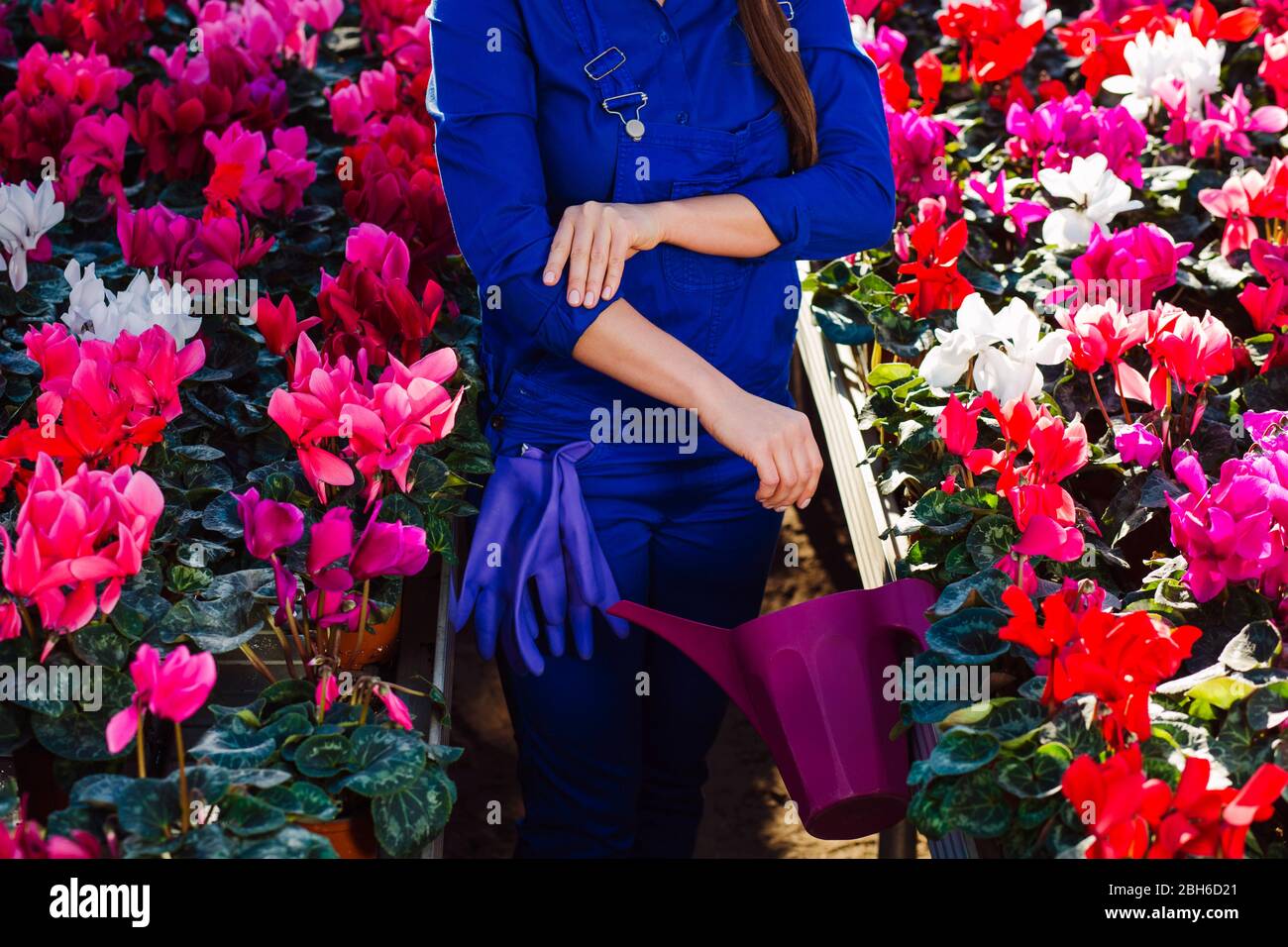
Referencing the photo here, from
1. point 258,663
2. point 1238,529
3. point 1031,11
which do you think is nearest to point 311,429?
point 258,663

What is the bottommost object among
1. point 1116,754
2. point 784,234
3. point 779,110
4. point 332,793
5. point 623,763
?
point 623,763

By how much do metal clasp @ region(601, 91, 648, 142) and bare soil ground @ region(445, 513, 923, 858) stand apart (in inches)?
Answer: 69.6

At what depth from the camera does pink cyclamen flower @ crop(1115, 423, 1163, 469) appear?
1850mm

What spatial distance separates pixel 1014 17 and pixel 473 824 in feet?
7.14

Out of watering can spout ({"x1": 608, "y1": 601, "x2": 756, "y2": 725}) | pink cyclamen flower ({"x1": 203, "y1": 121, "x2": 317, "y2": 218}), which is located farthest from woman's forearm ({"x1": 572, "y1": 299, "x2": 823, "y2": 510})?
pink cyclamen flower ({"x1": 203, "y1": 121, "x2": 317, "y2": 218})

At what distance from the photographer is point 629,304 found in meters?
1.80

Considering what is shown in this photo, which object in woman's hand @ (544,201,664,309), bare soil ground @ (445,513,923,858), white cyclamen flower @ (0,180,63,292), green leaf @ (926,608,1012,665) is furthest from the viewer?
bare soil ground @ (445,513,923,858)

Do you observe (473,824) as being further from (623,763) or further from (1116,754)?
(1116,754)

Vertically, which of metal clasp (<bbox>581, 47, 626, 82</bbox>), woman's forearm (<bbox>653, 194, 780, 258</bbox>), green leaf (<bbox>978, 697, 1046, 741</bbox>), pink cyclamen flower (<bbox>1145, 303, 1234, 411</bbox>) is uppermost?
metal clasp (<bbox>581, 47, 626, 82</bbox>)

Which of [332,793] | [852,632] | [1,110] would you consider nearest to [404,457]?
[332,793]

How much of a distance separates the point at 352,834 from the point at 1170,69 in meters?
2.34

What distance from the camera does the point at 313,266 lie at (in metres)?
2.57

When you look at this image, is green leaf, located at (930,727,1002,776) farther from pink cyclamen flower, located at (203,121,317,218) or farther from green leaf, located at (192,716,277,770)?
pink cyclamen flower, located at (203,121,317,218)

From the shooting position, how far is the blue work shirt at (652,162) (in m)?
1.73
